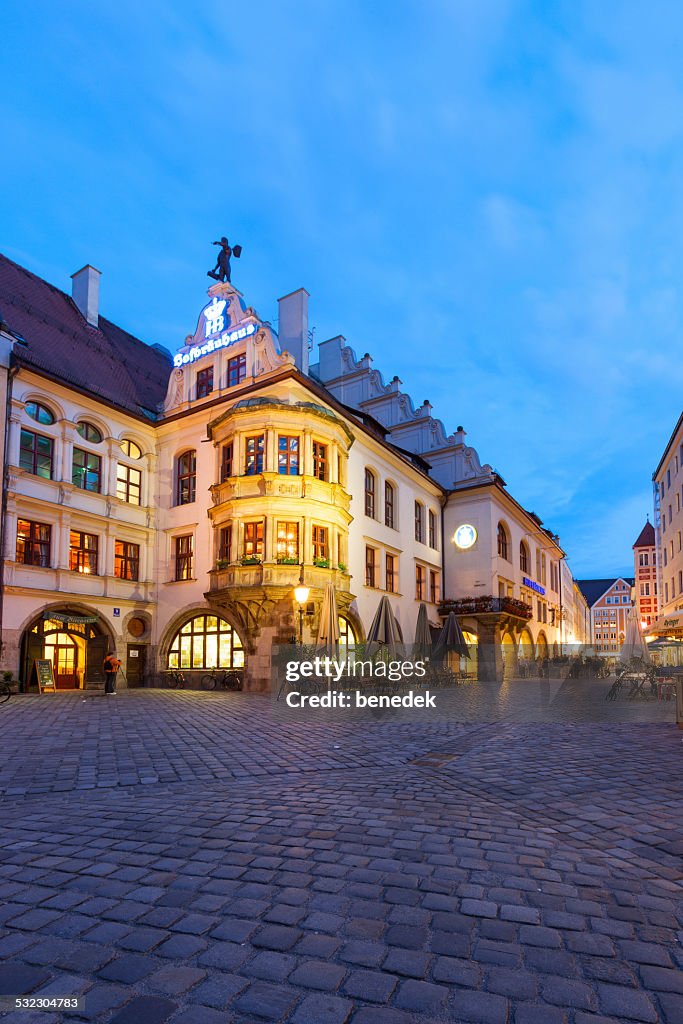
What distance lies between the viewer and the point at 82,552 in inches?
1037

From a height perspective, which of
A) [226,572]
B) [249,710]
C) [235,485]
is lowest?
[249,710]

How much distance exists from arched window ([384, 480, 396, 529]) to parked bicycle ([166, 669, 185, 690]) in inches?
482

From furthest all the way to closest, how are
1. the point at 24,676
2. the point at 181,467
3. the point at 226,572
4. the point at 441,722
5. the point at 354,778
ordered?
1. the point at 181,467
2. the point at 226,572
3. the point at 24,676
4. the point at 441,722
5. the point at 354,778

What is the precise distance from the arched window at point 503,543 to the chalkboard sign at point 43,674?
26849 mm

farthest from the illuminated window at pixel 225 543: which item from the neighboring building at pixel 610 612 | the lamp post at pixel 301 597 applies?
the neighboring building at pixel 610 612

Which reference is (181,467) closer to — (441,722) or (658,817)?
(441,722)

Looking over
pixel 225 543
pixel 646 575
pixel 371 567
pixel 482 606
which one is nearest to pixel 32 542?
pixel 225 543

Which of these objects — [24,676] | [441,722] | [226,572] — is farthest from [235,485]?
[441,722]

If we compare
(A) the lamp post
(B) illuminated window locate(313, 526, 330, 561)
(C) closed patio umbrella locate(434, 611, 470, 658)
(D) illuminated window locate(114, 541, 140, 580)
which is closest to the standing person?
(A) the lamp post

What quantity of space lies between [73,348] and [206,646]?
14014 mm

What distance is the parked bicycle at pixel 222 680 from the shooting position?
2575cm

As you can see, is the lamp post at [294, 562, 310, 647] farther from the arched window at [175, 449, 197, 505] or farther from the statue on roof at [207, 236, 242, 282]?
the statue on roof at [207, 236, 242, 282]

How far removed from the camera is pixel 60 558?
25.0m

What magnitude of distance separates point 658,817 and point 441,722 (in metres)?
8.27
